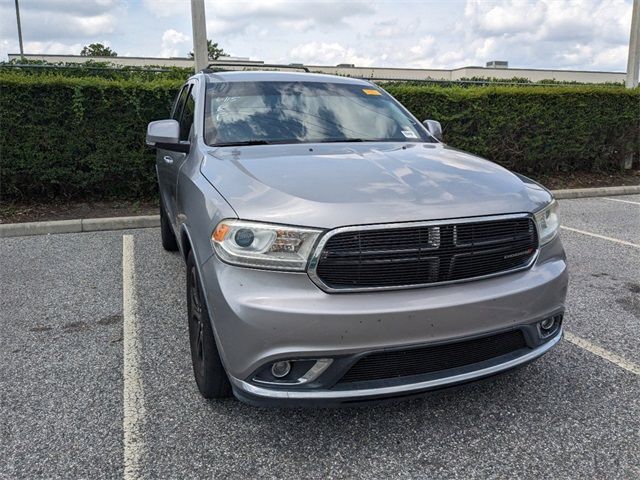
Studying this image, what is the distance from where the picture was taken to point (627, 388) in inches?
116

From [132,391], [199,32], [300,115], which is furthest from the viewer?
[199,32]

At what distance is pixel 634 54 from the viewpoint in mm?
11312

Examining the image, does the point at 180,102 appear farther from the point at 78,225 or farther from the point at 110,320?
the point at 78,225

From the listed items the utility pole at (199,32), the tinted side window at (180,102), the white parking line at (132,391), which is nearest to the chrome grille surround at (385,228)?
the white parking line at (132,391)

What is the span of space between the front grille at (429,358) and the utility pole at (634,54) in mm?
11108

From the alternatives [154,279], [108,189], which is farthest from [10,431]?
[108,189]

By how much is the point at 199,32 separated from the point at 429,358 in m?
7.25

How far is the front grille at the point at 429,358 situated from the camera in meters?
2.25

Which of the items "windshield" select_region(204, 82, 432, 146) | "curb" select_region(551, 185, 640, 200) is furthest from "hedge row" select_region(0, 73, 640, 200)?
"windshield" select_region(204, 82, 432, 146)

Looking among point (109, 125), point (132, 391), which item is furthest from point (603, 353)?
point (109, 125)

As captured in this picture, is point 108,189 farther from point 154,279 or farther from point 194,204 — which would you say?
point 194,204

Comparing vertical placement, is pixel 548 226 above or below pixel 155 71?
below

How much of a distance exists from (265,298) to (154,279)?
9.91ft

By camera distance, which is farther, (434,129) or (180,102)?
(180,102)
